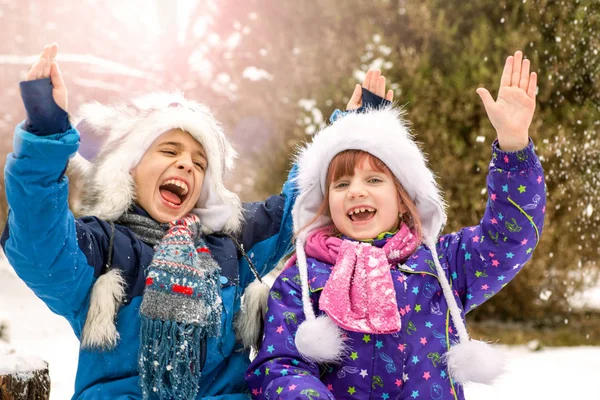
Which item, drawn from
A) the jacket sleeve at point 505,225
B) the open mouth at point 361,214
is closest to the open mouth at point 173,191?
the open mouth at point 361,214

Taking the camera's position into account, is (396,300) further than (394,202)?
No

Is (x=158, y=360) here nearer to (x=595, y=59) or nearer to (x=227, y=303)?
(x=227, y=303)

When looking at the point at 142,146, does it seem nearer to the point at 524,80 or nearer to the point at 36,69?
the point at 36,69

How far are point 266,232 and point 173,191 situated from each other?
468 millimetres

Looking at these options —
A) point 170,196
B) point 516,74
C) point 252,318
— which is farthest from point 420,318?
point 170,196

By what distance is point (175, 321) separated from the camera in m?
2.17

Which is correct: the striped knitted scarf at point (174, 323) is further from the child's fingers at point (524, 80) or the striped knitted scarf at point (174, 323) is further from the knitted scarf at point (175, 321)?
the child's fingers at point (524, 80)

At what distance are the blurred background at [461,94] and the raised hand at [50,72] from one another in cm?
384

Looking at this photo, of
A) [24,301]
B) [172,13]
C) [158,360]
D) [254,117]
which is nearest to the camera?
[158,360]

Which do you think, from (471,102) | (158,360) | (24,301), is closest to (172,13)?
(24,301)

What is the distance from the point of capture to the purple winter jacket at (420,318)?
2104 millimetres

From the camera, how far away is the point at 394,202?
2.40 metres

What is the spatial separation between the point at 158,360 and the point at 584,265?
4.70 meters

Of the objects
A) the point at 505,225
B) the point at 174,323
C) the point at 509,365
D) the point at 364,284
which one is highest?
the point at 509,365
